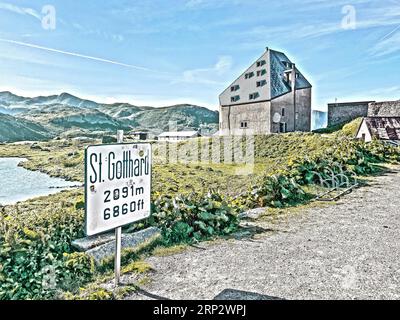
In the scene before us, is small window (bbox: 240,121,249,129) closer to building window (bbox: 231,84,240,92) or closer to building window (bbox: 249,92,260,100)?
building window (bbox: 249,92,260,100)

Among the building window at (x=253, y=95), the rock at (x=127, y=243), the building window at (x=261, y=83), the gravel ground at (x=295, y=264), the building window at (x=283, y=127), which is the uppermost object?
the building window at (x=261, y=83)

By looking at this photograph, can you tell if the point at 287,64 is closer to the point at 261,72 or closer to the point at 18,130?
the point at 261,72

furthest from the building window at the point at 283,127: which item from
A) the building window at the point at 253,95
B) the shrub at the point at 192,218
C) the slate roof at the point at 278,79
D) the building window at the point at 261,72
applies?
the shrub at the point at 192,218

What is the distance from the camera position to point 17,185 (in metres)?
7.54

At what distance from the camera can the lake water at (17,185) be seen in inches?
262

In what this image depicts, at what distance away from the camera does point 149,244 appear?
11.0 ft

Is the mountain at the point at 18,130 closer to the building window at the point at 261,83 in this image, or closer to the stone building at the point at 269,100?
the stone building at the point at 269,100

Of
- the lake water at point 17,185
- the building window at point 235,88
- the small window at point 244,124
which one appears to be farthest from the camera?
the building window at point 235,88

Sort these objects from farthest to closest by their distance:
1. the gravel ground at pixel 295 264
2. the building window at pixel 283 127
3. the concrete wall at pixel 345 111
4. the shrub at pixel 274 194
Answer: the concrete wall at pixel 345 111 → the building window at pixel 283 127 → the shrub at pixel 274 194 → the gravel ground at pixel 295 264

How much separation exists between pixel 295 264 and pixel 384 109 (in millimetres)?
20296

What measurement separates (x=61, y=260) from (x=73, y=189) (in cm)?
683

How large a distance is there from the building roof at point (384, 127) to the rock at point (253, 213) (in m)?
9.91
